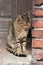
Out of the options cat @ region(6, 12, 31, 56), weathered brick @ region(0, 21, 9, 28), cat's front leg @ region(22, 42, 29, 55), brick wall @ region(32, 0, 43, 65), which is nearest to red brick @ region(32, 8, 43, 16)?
brick wall @ region(32, 0, 43, 65)

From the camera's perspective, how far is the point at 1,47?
7.21 feet

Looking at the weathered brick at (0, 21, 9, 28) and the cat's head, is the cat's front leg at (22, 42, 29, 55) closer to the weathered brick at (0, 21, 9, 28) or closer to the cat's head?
the cat's head

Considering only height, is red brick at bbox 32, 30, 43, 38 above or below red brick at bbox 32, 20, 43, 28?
below

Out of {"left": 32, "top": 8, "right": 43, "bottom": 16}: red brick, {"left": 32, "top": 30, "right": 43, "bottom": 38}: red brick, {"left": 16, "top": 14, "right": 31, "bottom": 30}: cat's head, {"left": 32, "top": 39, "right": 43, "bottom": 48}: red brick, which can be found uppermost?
{"left": 32, "top": 8, "right": 43, "bottom": 16}: red brick

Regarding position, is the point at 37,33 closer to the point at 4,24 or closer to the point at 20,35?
the point at 20,35

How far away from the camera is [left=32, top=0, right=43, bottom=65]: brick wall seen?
1954mm

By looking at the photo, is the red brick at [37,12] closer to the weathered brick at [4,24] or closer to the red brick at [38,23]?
the red brick at [38,23]

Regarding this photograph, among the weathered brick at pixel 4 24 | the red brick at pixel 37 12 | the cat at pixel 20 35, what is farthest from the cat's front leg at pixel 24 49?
the weathered brick at pixel 4 24

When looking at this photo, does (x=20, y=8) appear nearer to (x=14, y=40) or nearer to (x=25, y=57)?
(x=14, y=40)

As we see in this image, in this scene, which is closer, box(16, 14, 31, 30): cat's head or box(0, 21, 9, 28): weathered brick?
box(16, 14, 31, 30): cat's head

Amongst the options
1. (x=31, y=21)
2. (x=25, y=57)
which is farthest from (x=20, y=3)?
(x=25, y=57)

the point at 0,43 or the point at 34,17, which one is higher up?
the point at 34,17

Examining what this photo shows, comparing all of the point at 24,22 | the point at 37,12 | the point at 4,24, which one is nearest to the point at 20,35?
the point at 24,22

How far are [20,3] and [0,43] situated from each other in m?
0.40
